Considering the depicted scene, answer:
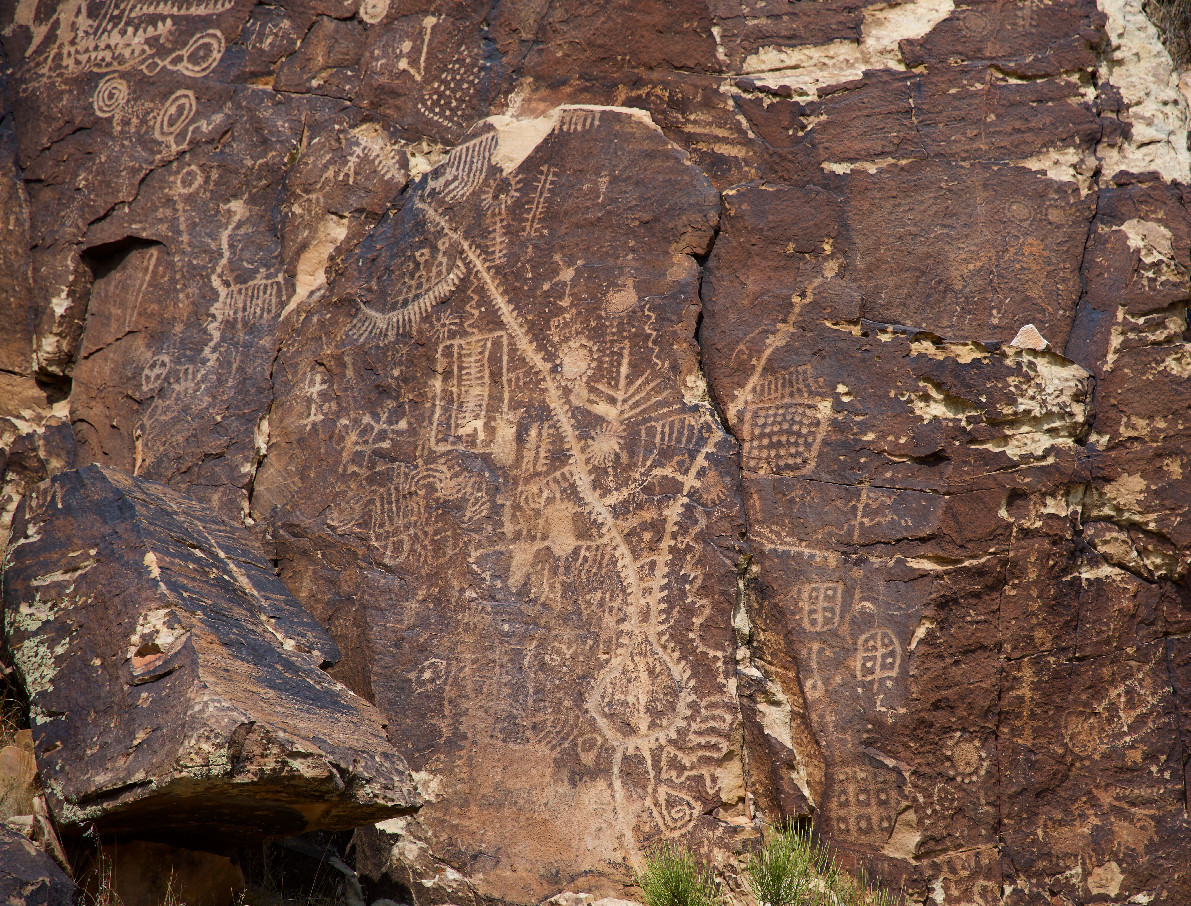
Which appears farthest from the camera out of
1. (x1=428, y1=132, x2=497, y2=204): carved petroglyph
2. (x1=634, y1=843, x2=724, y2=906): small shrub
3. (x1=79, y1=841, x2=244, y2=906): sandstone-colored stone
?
(x1=428, y1=132, x2=497, y2=204): carved petroglyph

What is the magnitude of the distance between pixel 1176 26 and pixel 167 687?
5.32 m

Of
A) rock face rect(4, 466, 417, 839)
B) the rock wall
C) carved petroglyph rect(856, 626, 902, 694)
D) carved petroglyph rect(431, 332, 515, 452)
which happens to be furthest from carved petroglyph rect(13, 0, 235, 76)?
carved petroglyph rect(856, 626, 902, 694)

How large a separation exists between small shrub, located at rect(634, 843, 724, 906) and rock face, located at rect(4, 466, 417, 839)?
77 centimetres

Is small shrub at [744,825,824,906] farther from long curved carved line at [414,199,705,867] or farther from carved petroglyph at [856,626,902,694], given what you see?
carved petroglyph at [856,626,902,694]

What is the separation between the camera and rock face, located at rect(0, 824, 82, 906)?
2.70 meters

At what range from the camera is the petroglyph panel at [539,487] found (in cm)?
354

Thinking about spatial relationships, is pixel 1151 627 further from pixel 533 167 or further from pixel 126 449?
pixel 126 449

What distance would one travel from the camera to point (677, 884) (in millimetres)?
3180

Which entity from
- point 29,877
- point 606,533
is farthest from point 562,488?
point 29,877

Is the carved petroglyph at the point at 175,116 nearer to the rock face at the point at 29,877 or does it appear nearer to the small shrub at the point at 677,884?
the rock face at the point at 29,877

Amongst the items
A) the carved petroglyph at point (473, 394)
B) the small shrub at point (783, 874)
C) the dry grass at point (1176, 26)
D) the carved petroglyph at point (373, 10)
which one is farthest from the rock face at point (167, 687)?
the dry grass at point (1176, 26)

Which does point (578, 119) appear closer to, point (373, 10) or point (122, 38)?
point (373, 10)

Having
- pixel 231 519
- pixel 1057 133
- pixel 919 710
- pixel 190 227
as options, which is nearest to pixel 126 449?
pixel 231 519

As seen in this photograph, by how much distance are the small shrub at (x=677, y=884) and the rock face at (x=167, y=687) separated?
30.2 inches
